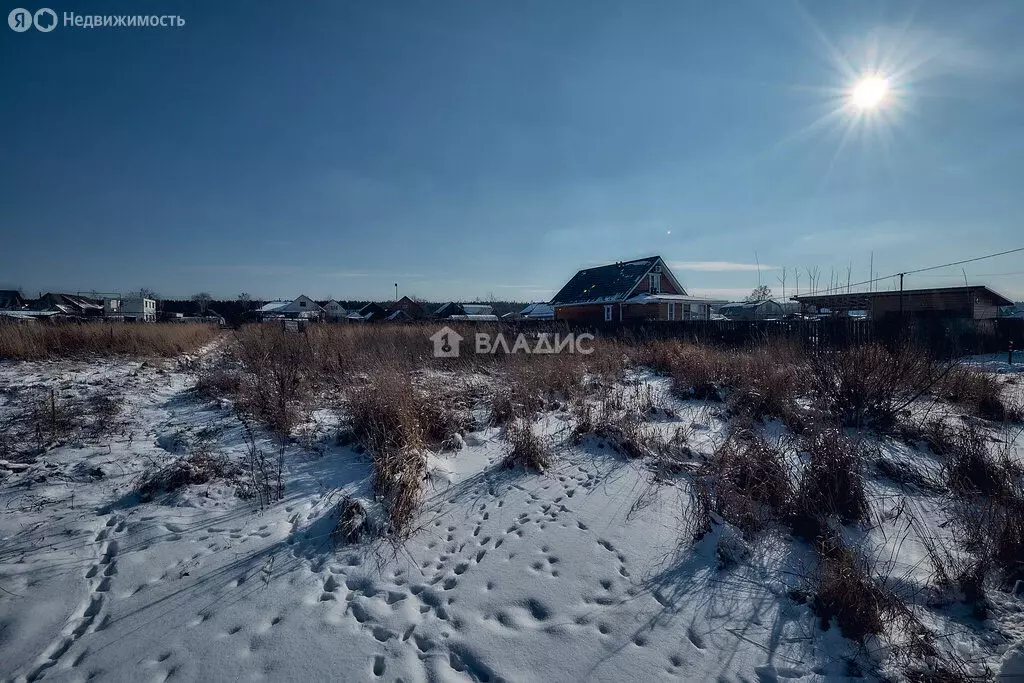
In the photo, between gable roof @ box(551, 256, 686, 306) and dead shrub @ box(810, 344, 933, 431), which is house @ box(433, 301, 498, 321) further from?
dead shrub @ box(810, 344, 933, 431)

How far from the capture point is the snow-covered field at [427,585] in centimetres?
189

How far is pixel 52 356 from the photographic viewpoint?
8453mm

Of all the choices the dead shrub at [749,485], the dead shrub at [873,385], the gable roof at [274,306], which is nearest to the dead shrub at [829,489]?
the dead shrub at [749,485]

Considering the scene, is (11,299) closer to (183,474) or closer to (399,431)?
(183,474)

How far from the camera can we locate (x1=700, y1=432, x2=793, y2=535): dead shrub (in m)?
2.97

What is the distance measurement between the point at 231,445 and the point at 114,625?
2.37 metres

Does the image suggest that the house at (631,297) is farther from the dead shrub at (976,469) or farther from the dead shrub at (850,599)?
the dead shrub at (850,599)

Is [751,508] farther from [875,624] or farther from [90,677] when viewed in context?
[90,677]

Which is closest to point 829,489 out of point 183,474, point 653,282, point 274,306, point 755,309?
point 183,474

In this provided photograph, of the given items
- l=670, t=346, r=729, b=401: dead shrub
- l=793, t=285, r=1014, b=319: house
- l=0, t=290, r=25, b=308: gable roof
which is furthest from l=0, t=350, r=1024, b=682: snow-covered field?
l=0, t=290, r=25, b=308: gable roof

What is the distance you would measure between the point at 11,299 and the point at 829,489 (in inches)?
2826

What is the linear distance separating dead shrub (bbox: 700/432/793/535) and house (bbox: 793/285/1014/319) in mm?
16539

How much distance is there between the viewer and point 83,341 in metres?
9.69

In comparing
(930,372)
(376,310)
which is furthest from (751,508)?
(376,310)
